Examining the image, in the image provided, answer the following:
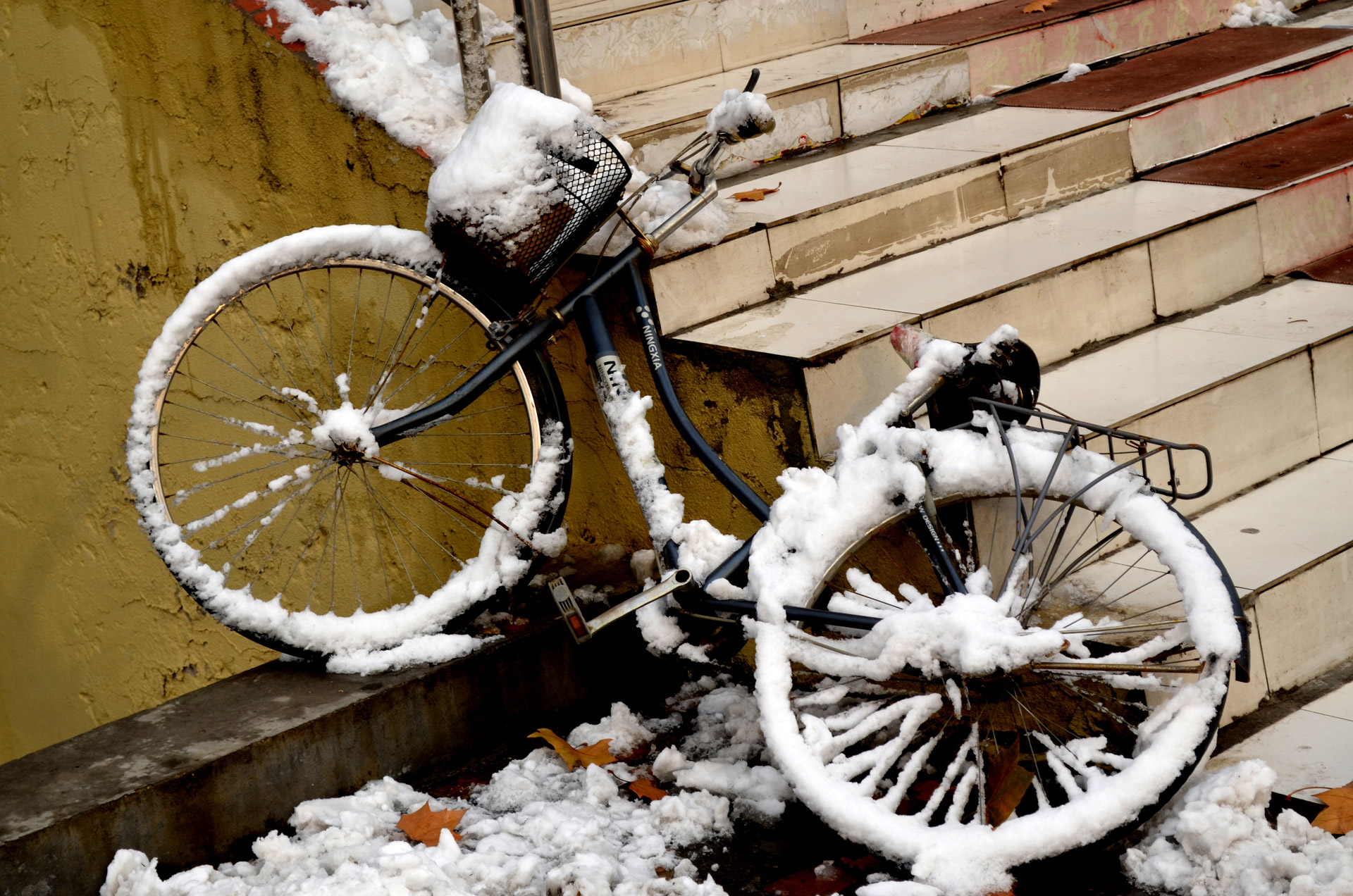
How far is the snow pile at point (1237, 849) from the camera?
2.27 meters

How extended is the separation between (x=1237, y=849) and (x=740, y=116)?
5.94ft

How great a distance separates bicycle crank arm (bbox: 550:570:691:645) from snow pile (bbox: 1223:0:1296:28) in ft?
13.2

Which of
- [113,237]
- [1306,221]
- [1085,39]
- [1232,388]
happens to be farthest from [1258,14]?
[113,237]

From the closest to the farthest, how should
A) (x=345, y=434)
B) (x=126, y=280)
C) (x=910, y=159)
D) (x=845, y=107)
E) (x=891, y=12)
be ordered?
1. (x=345, y=434)
2. (x=910, y=159)
3. (x=845, y=107)
4. (x=126, y=280)
5. (x=891, y=12)

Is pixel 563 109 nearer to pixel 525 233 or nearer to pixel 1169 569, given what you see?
pixel 525 233

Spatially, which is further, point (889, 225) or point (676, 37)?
point (676, 37)

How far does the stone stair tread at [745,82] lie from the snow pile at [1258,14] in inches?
63.3

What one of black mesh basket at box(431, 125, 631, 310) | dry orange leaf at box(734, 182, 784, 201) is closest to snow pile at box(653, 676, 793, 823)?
black mesh basket at box(431, 125, 631, 310)

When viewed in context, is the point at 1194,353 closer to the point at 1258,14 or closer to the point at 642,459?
the point at 642,459

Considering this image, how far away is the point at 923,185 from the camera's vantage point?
390cm

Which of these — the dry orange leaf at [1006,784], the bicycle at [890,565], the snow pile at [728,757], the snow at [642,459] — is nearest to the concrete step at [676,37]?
the bicycle at [890,565]

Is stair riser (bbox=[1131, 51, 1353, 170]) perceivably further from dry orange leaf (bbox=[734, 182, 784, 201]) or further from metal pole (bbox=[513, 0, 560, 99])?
metal pole (bbox=[513, 0, 560, 99])

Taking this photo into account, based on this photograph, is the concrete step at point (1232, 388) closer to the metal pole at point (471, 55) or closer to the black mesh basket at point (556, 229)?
the black mesh basket at point (556, 229)

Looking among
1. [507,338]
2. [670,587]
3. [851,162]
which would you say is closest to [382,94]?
[507,338]
